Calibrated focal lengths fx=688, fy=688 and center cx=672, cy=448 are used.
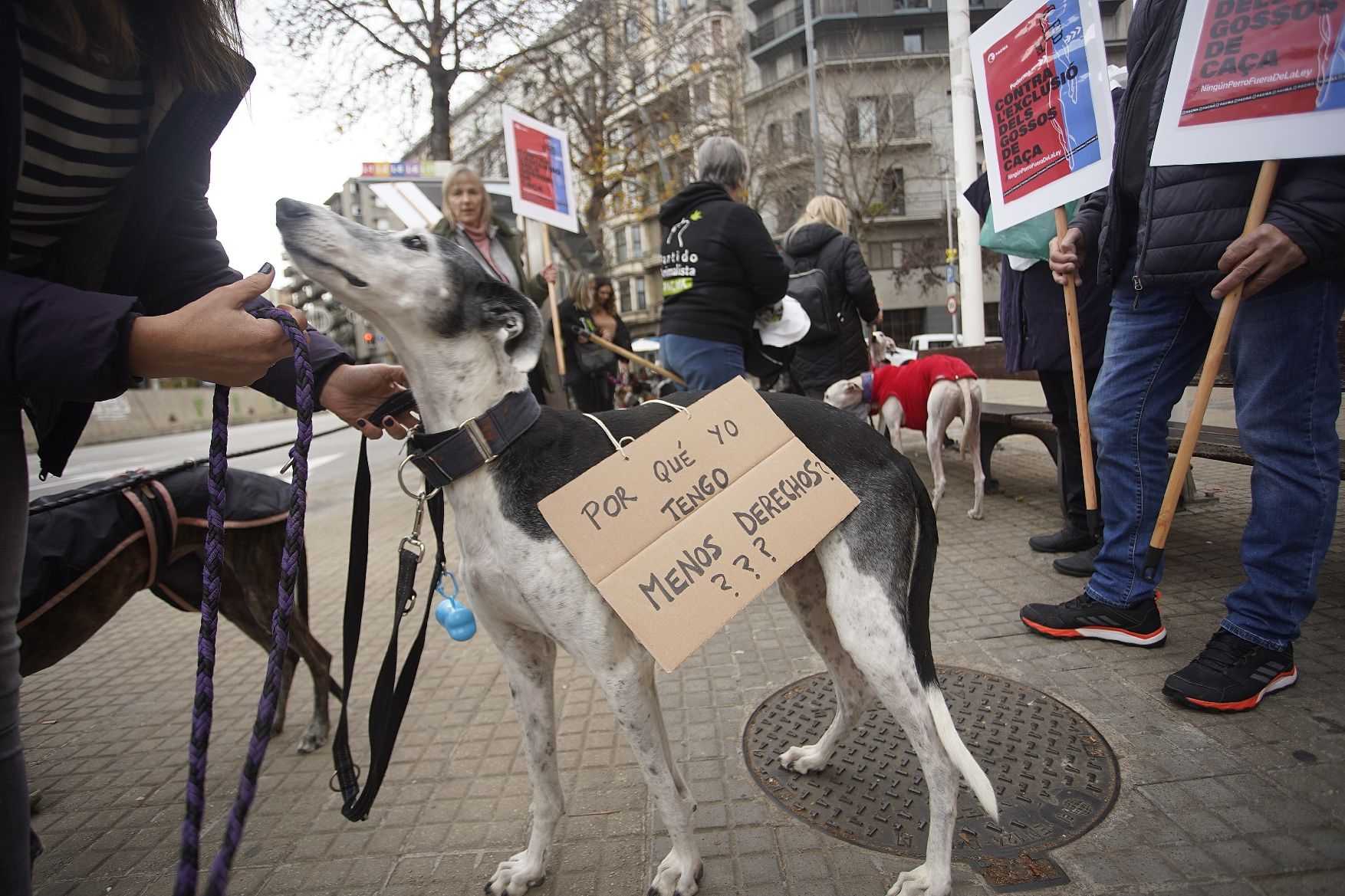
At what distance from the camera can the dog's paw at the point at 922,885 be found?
5.27 feet

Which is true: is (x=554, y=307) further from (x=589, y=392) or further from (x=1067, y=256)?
(x=1067, y=256)

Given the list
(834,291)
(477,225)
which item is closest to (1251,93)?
(834,291)

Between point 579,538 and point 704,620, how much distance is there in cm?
35

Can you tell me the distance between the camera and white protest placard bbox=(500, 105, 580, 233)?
5.62 metres

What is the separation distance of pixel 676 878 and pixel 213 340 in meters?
1.58

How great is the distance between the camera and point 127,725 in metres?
3.00

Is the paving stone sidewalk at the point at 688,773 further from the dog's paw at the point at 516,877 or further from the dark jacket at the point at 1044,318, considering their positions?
the dark jacket at the point at 1044,318

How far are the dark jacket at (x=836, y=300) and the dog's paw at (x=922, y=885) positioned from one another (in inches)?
162

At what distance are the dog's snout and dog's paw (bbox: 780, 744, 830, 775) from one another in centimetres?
199

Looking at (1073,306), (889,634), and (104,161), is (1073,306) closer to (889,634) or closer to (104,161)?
(889,634)

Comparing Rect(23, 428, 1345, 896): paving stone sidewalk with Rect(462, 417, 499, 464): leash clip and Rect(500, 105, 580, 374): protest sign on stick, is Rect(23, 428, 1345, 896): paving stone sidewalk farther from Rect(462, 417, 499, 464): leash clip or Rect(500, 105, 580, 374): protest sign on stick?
Rect(500, 105, 580, 374): protest sign on stick

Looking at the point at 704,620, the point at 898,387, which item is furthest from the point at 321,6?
the point at 704,620

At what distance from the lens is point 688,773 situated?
7.23 ft

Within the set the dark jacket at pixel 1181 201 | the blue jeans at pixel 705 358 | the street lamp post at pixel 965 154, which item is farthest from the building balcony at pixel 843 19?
the dark jacket at pixel 1181 201
